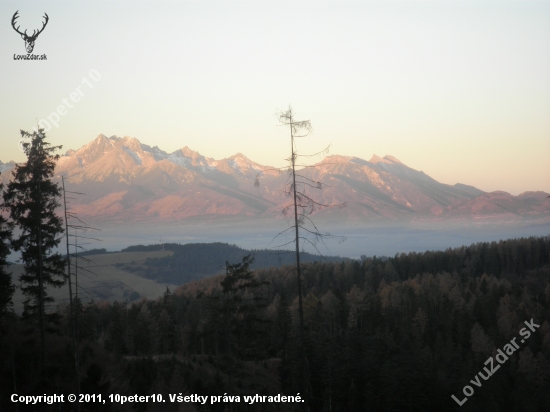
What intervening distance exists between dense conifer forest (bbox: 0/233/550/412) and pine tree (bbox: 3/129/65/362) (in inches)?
122

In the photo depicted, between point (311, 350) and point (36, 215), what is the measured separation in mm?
25778

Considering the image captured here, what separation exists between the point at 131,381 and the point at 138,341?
24.7m

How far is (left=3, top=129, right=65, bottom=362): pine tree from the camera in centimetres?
2642

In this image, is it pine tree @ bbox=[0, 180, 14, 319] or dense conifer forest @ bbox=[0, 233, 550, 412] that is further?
dense conifer forest @ bbox=[0, 233, 550, 412]

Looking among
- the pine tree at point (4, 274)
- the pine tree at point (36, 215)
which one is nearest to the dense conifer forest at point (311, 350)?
the pine tree at point (4, 274)

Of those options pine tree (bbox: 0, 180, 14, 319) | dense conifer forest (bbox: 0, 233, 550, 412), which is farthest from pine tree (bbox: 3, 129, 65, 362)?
dense conifer forest (bbox: 0, 233, 550, 412)

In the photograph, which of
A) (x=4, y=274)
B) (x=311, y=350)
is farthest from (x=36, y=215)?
(x=311, y=350)

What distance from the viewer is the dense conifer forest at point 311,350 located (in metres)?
29.9

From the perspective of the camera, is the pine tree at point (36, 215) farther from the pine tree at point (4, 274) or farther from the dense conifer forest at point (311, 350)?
the dense conifer forest at point (311, 350)

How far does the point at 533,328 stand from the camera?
6694 cm

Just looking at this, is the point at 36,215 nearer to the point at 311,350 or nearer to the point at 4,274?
the point at 4,274

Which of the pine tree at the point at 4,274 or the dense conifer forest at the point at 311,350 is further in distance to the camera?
the dense conifer forest at the point at 311,350

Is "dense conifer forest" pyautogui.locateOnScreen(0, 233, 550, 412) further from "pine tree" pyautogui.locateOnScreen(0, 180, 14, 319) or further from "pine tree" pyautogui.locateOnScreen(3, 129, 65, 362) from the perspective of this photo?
"pine tree" pyautogui.locateOnScreen(3, 129, 65, 362)

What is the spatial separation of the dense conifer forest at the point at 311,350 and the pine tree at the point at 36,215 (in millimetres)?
3094
